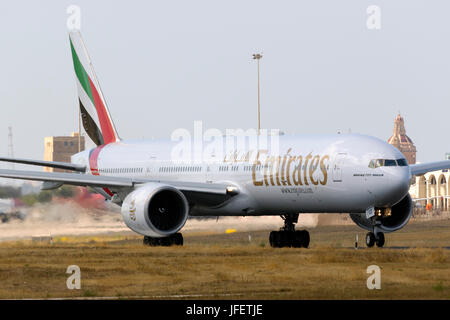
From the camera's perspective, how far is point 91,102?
50281 mm

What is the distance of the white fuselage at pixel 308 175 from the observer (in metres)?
35.7

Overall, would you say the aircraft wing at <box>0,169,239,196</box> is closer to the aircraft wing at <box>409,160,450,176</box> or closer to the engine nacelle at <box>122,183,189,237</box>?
the engine nacelle at <box>122,183,189,237</box>

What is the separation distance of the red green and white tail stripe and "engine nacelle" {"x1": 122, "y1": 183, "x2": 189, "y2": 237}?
1187 centimetres

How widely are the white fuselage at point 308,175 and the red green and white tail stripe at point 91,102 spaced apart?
7.06 meters

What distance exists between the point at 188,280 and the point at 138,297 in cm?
394

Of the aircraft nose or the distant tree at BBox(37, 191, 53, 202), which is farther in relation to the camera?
the distant tree at BBox(37, 191, 53, 202)

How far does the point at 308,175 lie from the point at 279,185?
4.87 feet

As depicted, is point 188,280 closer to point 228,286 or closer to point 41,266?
point 228,286

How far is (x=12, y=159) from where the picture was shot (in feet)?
142

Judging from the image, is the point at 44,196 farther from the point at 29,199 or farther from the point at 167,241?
the point at 167,241

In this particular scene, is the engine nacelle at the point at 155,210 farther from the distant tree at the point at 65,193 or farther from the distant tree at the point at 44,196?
the distant tree at the point at 65,193

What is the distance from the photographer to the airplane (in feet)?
118

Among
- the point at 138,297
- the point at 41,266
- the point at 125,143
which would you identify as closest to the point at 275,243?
the point at 125,143

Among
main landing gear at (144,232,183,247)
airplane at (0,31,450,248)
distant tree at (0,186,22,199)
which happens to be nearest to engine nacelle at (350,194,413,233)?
airplane at (0,31,450,248)
